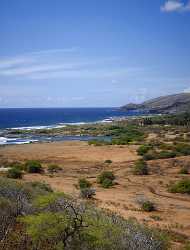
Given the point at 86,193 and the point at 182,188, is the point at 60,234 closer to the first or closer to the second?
the point at 86,193

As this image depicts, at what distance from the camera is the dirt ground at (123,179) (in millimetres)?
18450

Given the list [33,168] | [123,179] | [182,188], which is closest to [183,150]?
[123,179]

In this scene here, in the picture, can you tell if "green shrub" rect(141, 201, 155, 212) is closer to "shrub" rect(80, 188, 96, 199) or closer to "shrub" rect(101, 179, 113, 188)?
"shrub" rect(80, 188, 96, 199)

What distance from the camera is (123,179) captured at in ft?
99.8

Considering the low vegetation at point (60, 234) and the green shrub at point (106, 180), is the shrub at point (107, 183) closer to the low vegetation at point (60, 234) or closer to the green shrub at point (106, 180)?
the green shrub at point (106, 180)

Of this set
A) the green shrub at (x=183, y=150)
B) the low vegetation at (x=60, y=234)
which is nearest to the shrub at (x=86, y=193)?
the low vegetation at (x=60, y=234)

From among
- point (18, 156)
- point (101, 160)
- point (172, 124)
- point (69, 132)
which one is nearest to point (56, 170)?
point (101, 160)

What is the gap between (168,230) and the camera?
15.4m

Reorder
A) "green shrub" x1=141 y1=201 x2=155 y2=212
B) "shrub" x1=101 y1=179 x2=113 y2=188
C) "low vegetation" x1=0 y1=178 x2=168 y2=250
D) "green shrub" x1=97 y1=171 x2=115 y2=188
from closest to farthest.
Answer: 1. "low vegetation" x1=0 y1=178 x2=168 y2=250
2. "green shrub" x1=141 y1=201 x2=155 y2=212
3. "shrub" x1=101 y1=179 x2=113 y2=188
4. "green shrub" x1=97 y1=171 x2=115 y2=188

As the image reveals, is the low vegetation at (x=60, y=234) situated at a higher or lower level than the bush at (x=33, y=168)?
A: higher

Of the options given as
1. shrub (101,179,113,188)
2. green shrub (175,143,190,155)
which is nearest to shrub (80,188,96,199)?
shrub (101,179,113,188)

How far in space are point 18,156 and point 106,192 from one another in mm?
25719

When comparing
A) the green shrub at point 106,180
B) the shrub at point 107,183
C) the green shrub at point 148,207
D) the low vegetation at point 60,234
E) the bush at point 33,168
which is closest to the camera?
the low vegetation at point 60,234

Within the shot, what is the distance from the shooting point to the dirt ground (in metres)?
18.5
